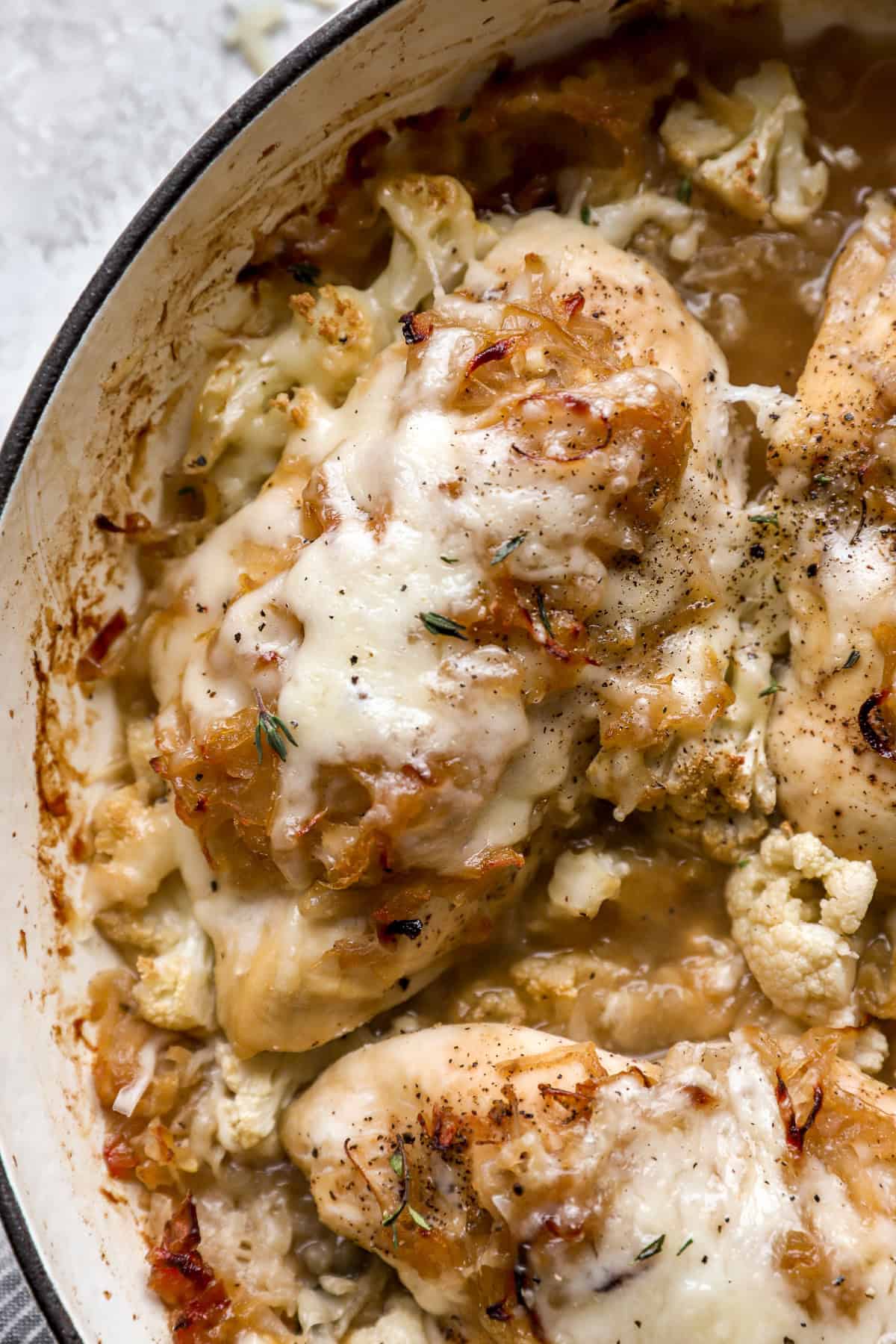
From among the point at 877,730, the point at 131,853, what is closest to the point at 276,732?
the point at 131,853

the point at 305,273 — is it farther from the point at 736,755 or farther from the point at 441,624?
the point at 736,755

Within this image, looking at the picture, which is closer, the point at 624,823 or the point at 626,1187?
the point at 626,1187

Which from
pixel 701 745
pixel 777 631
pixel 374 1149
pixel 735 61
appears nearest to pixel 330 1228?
pixel 374 1149

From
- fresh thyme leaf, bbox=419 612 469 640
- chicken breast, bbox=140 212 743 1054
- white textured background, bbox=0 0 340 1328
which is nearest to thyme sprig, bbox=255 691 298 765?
chicken breast, bbox=140 212 743 1054

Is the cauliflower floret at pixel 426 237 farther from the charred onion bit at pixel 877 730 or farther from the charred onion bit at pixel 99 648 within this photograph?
the charred onion bit at pixel 877 730

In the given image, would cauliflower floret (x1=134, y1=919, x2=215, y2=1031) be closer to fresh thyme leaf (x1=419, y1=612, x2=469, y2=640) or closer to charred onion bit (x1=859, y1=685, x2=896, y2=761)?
fresh thyme leaf (x1=419, y1=612, x2=469, y2=640)

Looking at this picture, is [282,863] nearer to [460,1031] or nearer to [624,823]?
[460,1031]

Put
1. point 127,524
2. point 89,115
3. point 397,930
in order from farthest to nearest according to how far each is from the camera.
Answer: point 89,115 < point 127,524 < point 397,930
